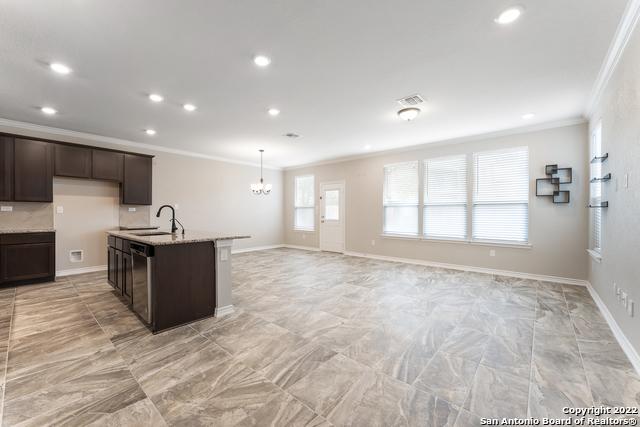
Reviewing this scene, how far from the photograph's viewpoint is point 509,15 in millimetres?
2117

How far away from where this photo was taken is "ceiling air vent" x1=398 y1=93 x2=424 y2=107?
11.9 ft

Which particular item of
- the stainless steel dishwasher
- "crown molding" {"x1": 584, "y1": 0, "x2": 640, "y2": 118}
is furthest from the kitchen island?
"crown molding" {"x1": 584, "y1": 0, "x2": 640, "y2": 118}

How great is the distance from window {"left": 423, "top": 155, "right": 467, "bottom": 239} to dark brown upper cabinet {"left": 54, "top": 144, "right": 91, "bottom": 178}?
692 cm

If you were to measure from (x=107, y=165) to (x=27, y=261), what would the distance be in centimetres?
204

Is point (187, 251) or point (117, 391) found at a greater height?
point (187, 251)

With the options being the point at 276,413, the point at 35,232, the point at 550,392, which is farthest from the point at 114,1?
the point at 35,232

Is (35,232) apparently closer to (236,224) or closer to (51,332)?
(51,332)

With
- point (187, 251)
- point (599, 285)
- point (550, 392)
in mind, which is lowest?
point (550, 392)

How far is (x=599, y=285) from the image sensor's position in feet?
11.5

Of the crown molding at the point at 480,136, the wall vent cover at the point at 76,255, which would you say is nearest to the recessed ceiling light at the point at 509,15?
the crown molding at the point at 480,136

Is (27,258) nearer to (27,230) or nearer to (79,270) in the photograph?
(27,230)

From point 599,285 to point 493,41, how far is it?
3424mm

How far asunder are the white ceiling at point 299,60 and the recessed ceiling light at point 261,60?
0.20 ft

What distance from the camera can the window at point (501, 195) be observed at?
4.96m
